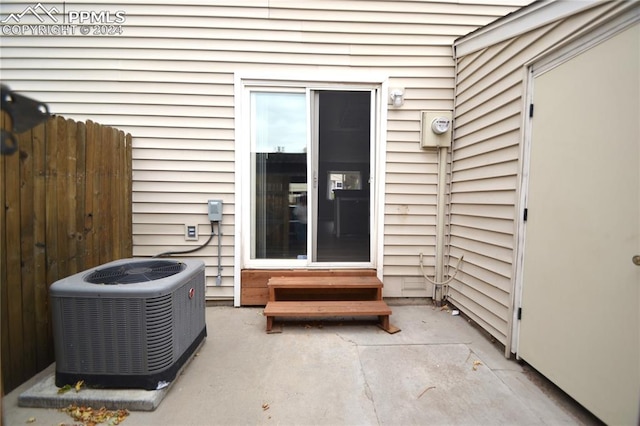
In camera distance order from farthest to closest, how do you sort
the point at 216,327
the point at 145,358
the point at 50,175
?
the point at 216,327
the point at 50,175
the point at 145,358

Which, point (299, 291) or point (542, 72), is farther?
point (299, 291)

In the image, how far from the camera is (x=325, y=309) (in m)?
2.71

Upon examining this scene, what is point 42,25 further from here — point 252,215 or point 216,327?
point 216,327

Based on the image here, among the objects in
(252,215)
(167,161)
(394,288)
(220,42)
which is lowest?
(394,288)

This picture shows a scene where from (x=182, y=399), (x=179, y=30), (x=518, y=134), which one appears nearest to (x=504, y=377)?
(x=518, y=134)

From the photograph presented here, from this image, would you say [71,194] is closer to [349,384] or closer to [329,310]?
[329,310]

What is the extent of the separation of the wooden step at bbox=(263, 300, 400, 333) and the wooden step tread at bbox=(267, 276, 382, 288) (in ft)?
0.58

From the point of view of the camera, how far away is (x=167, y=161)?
319cm

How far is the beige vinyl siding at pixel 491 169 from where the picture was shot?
229cm

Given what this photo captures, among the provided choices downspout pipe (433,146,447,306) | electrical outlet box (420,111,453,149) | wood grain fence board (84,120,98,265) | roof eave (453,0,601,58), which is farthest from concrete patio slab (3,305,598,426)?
roof eave (453,0,601,58)

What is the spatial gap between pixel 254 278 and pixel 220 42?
269cm

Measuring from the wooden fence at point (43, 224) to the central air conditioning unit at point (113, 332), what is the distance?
1.18 ft

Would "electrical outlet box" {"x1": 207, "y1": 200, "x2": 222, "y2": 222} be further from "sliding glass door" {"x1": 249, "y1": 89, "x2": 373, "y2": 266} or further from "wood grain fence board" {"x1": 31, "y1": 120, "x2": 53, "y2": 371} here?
"wood grain fence board" {"x1": 31, "y1": 120, "x2": 53, "y2": 371}

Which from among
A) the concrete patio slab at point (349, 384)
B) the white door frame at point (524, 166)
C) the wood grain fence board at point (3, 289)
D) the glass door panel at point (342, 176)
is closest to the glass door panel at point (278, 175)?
the glass door panel at point (342, 176)
